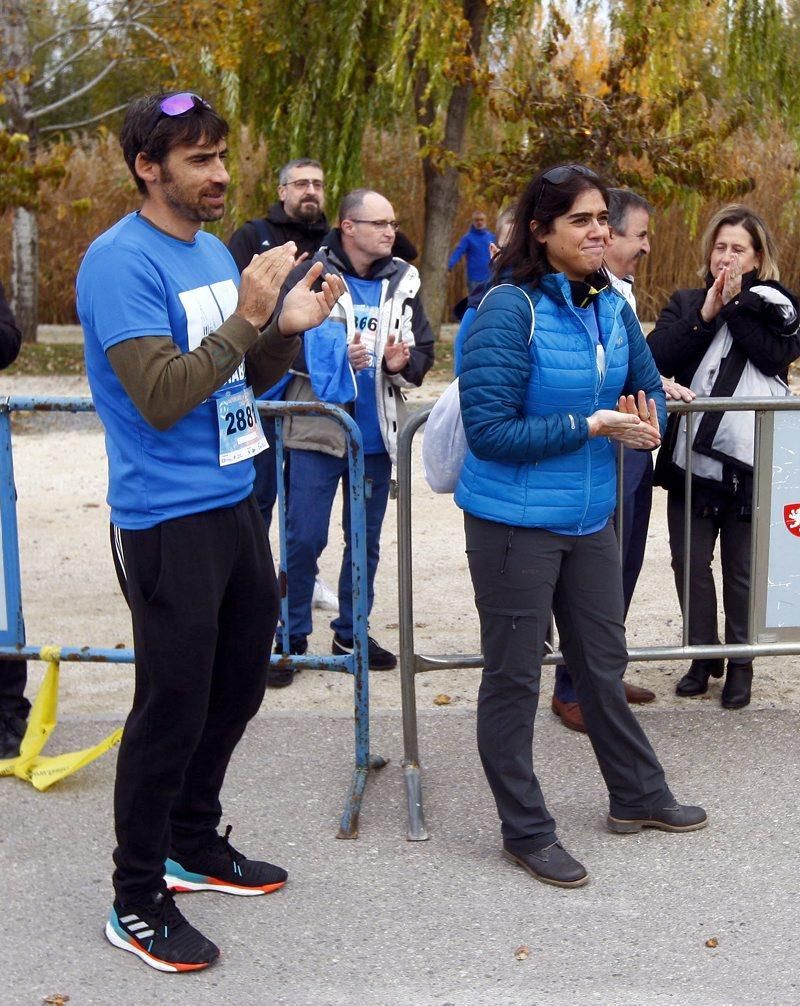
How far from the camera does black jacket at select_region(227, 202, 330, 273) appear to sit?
21.5 ft

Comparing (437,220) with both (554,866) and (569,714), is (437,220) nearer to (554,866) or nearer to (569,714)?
(569,714)

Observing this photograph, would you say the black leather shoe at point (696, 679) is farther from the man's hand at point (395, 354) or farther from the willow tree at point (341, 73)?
the willow tree at point (341, 73)

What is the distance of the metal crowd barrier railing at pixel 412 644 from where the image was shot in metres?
4.37

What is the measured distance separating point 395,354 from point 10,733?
206 centimetres

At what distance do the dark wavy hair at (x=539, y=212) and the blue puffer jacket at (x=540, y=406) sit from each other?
63 millimetres

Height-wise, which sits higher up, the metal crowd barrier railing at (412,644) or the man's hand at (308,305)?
the man's hand at (308,305)

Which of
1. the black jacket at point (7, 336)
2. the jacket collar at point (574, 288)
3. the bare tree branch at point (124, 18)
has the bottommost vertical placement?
the black jacket at point (7, 336)

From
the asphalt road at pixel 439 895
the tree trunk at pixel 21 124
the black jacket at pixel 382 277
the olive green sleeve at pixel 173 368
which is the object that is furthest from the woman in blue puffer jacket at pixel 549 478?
the tree trunk at pixel 21 124

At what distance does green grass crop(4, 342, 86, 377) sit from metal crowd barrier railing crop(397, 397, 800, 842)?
11.3m

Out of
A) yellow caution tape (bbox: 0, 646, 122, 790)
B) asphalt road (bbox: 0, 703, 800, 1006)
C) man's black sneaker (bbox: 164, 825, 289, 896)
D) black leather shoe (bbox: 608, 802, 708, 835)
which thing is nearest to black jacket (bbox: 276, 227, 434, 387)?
asphalt road (bbox: 0, 703, 800, 1006)

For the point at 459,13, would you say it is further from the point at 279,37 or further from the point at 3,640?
the point at 3,640

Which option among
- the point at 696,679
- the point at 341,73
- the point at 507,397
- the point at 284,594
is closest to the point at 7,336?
the point at 284,594

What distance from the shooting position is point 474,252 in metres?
18.7

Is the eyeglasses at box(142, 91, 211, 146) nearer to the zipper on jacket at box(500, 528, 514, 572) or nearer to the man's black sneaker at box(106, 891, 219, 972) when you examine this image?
the zipper on jacket at box(500, 528, 514, 572)
